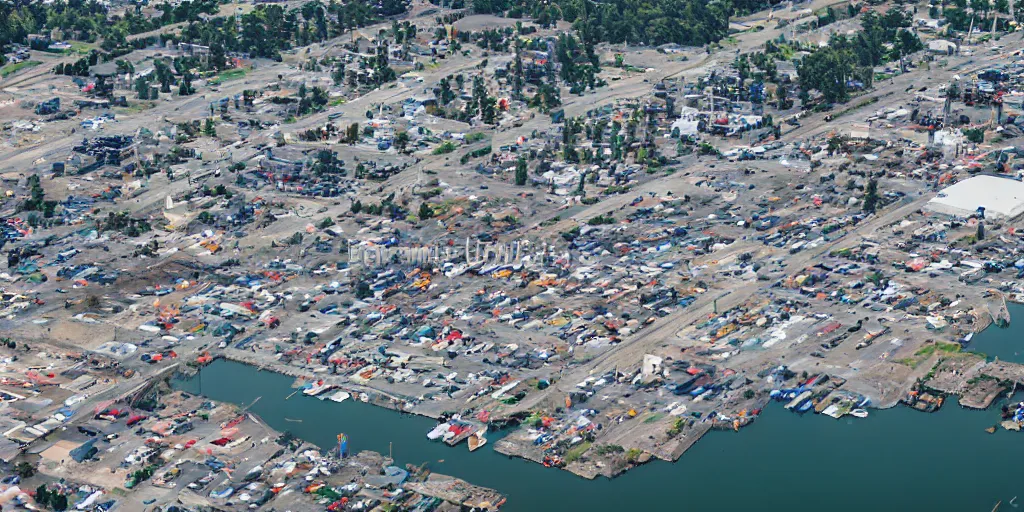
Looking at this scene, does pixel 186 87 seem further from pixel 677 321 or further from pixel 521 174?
→ pixel 677 321

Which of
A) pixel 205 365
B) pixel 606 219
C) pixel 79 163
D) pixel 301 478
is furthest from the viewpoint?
pixel 79 163

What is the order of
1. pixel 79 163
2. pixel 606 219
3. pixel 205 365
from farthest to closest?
pixel 79 163
pixel 606 219
pixel 205 365

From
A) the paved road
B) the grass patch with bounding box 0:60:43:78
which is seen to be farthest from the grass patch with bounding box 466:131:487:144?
the grass patch with bounding box 0:60:43:78

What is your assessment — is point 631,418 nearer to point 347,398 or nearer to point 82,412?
point 347,398

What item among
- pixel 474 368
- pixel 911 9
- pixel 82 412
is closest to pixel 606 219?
pixel 474 368

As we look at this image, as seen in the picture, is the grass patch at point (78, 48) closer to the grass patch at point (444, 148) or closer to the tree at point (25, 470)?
the grass patch at point (444, 148)

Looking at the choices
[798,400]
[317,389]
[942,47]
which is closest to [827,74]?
[942,47]

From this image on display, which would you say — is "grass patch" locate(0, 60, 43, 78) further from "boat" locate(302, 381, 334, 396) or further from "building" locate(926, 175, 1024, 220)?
"building" locate(926, 175, 1024, 220)
